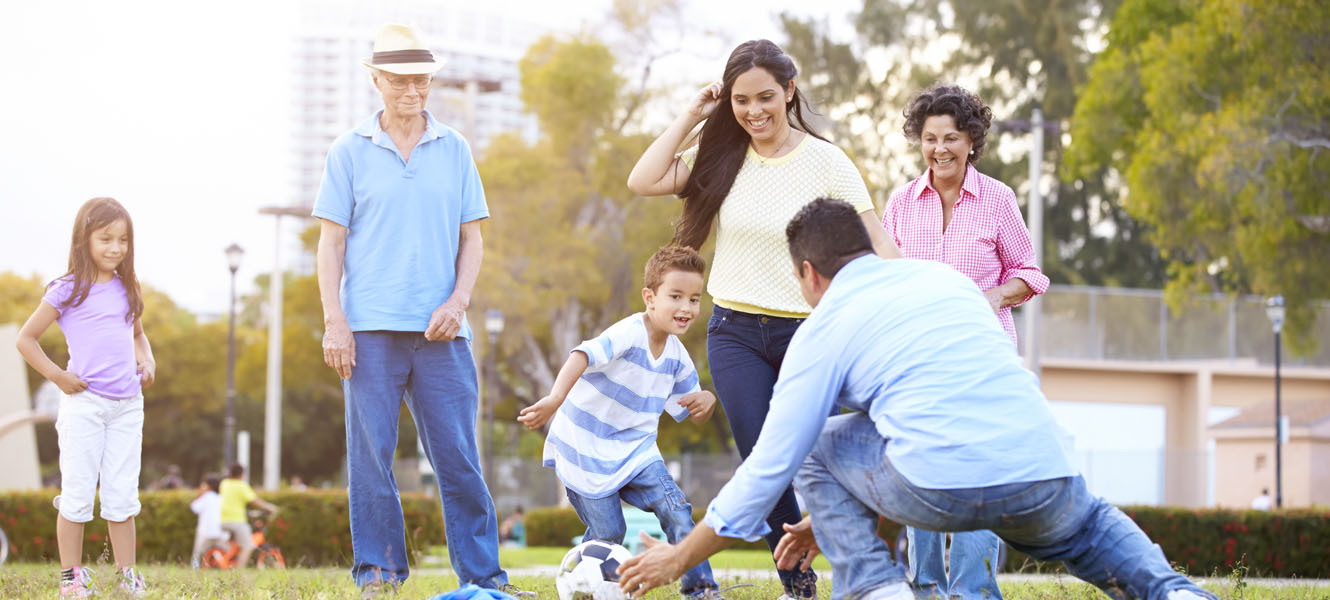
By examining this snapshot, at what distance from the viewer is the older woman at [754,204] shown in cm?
528

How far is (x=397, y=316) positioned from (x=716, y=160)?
5.04 feet

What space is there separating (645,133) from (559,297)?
453 cm

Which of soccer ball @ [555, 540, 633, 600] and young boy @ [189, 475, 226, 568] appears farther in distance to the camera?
young boy @ [189, 475, 226, 568]

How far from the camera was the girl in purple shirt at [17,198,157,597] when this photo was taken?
20.0 ft

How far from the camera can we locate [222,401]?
52.3 metres

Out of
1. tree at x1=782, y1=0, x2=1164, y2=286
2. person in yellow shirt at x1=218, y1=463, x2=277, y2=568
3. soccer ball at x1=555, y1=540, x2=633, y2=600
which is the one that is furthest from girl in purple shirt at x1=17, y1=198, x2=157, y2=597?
tree at x1=782, y1=0, x2=1164, y2=286

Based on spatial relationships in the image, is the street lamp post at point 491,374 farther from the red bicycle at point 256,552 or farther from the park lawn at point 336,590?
the park lawn at point 336,590

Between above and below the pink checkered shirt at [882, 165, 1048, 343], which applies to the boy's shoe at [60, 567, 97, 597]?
below

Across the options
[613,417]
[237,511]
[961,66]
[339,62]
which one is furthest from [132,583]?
[339,62]

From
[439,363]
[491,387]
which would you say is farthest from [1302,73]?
[491,387]

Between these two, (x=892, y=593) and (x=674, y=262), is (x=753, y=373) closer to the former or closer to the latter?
(x=674, y=262)

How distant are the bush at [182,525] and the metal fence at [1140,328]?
19700 mm

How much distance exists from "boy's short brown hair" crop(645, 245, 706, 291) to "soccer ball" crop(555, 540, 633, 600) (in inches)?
48.1

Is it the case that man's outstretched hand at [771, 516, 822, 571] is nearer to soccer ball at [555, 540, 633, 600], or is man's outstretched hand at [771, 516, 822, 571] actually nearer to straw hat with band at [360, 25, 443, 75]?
soccer ball at [555, 540, 633, 600]
